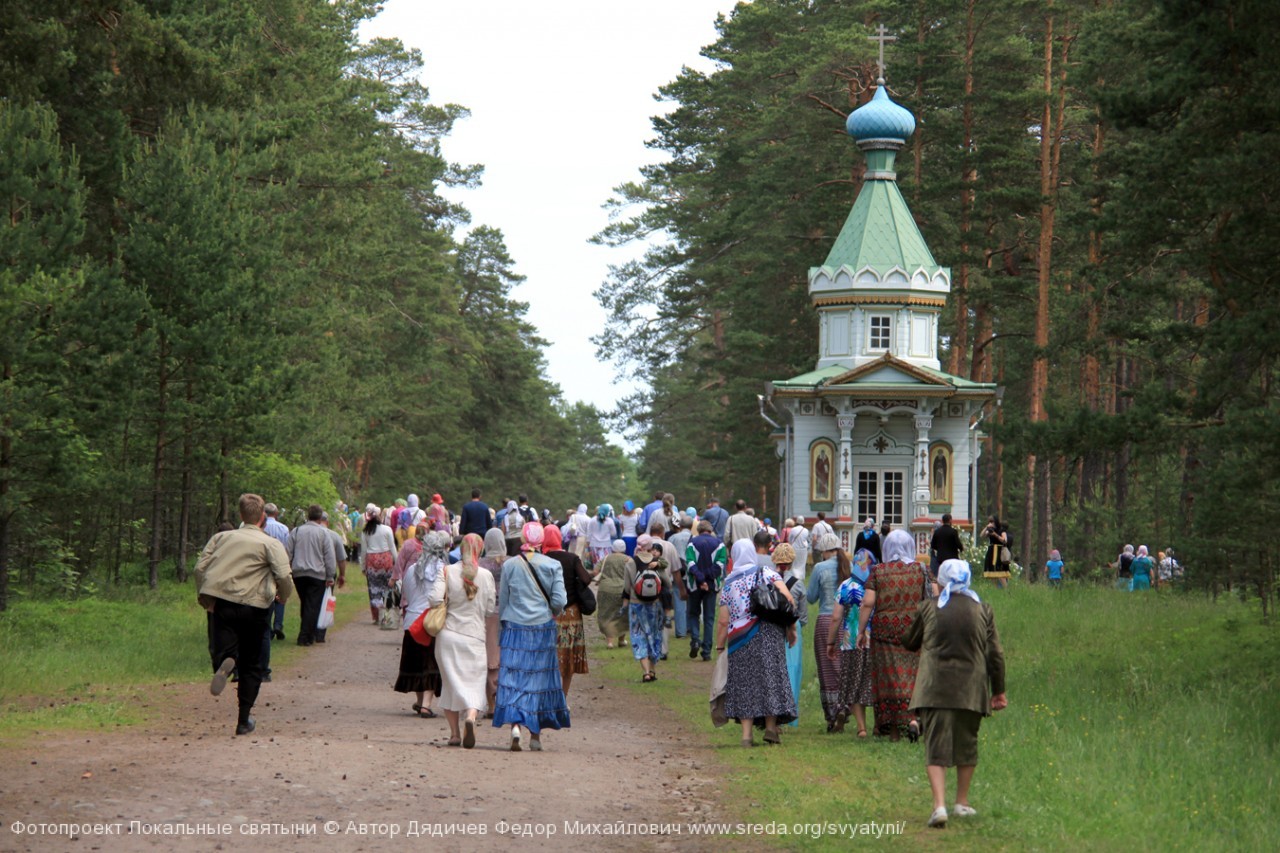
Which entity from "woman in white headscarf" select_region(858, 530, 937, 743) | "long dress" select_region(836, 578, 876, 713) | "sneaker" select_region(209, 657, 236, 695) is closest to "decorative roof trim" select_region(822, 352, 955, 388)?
"long dress" select_region(836, 578, 876, 713)

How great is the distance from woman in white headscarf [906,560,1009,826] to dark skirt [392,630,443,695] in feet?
20.7

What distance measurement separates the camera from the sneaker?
12938 mm

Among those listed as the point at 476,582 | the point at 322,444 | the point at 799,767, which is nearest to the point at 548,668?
the point at 476,582

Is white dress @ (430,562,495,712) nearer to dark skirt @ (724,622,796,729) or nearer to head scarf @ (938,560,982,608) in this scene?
dark skirt @ (724,622,796,729)

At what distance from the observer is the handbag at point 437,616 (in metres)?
13.5

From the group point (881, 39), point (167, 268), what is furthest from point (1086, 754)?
point (881, 39)

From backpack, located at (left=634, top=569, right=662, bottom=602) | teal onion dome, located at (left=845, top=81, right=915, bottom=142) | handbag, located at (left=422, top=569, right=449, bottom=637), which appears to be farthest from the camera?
teal onion dome, located at (left=845, top=81, right=915, bottom=142)

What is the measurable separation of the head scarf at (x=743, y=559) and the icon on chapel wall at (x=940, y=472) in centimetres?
2729

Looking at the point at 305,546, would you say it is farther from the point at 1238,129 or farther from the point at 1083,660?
the point at 1238,129

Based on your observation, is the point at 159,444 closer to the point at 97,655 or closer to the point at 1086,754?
the point at 97,655

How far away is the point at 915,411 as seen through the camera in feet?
135

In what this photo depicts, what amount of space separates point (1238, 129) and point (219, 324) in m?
15.8

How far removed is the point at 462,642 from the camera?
1349 cm

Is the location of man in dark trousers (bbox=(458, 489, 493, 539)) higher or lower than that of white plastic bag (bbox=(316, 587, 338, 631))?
higher
